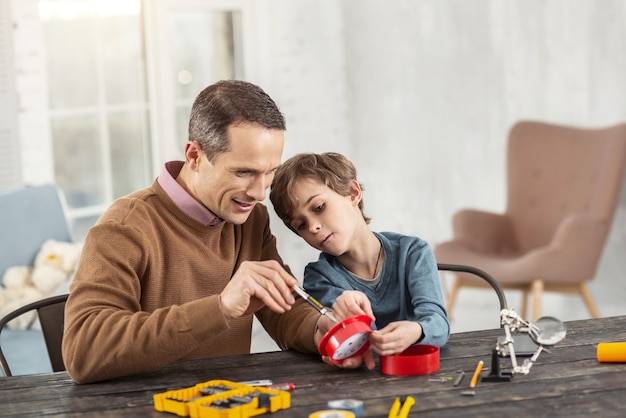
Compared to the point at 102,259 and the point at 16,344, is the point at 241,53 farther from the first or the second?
the point at 102,259

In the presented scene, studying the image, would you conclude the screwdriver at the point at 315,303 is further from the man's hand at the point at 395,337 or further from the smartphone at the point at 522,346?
the smartphone at the point at 522,346

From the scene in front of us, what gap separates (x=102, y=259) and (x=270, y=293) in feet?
1.22

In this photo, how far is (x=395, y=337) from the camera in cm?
177

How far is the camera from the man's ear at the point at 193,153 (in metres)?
1.97

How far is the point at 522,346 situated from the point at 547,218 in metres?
3.02

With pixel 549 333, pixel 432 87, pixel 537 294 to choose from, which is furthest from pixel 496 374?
pixel 432 87

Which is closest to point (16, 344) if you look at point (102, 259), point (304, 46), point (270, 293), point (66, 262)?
point (66, 262)

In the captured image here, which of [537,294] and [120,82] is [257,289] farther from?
[120,82]

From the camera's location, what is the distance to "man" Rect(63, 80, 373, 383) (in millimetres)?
1715

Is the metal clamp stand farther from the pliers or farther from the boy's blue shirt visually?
the boy's blue shirt

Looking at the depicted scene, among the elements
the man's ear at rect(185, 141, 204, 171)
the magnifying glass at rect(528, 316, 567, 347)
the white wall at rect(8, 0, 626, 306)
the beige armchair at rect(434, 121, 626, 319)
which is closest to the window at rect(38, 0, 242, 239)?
the white wall at rect(8, 0, 626, 306)

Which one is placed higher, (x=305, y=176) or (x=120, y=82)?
(x=120, y=82)

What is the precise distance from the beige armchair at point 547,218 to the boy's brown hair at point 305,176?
236cm

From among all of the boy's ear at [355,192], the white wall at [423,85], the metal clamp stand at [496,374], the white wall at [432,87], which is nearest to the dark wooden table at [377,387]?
the metal clamp stand at [496,374]
